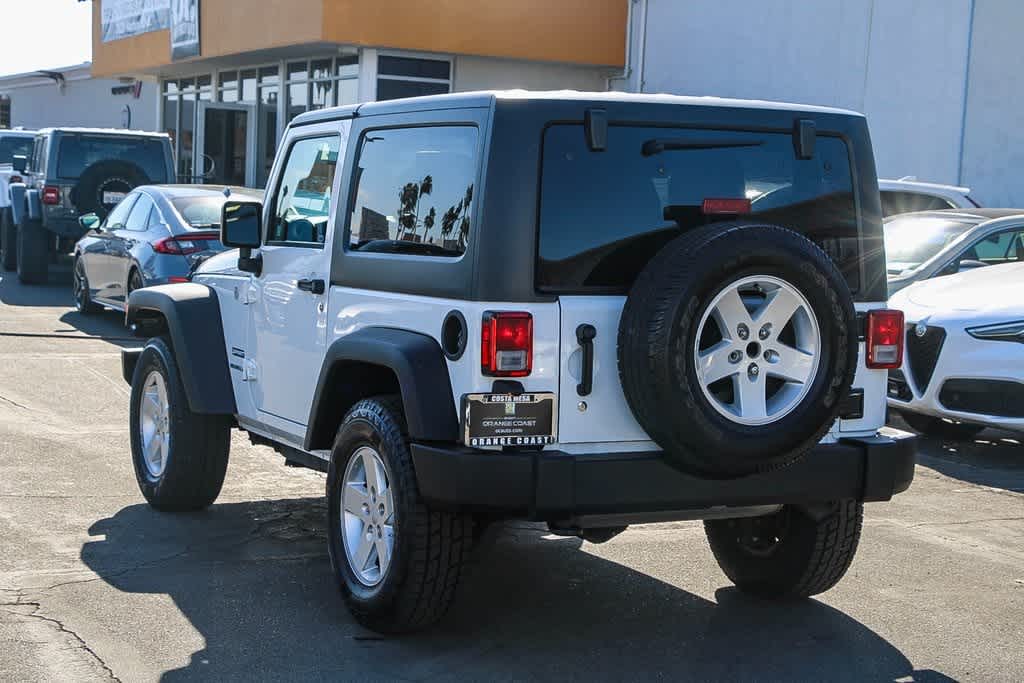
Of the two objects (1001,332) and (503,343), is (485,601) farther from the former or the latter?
(1001,332)

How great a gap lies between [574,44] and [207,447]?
2065cm

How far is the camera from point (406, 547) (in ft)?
15.8

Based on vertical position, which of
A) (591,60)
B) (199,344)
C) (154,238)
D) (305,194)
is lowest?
(199,344)

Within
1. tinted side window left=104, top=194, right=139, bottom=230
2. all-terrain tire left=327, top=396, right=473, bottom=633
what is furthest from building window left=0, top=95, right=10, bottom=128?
all-terrain tire left=327, top=396, right=473, bottom=633

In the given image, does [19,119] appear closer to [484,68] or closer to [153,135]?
[484,68]

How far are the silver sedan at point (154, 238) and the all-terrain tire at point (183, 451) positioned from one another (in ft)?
19.6

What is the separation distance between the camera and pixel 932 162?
20.1 m

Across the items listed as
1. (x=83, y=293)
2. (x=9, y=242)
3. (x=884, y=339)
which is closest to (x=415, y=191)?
(x=884, y=339)

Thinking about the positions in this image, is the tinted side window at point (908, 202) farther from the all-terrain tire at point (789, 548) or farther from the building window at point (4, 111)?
the building window at point (4, 111)

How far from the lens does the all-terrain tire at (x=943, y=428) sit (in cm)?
973

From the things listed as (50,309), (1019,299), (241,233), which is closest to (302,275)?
(241,233)

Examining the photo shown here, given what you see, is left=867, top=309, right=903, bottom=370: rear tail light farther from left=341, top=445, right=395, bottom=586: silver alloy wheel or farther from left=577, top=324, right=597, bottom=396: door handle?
left=341, top=445, right=395, bottom=586: silver alloy wheel

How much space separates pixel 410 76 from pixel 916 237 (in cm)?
1570

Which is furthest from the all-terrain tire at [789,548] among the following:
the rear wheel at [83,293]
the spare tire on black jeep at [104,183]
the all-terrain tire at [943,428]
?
the spare tire on black jeep at [104,183]
